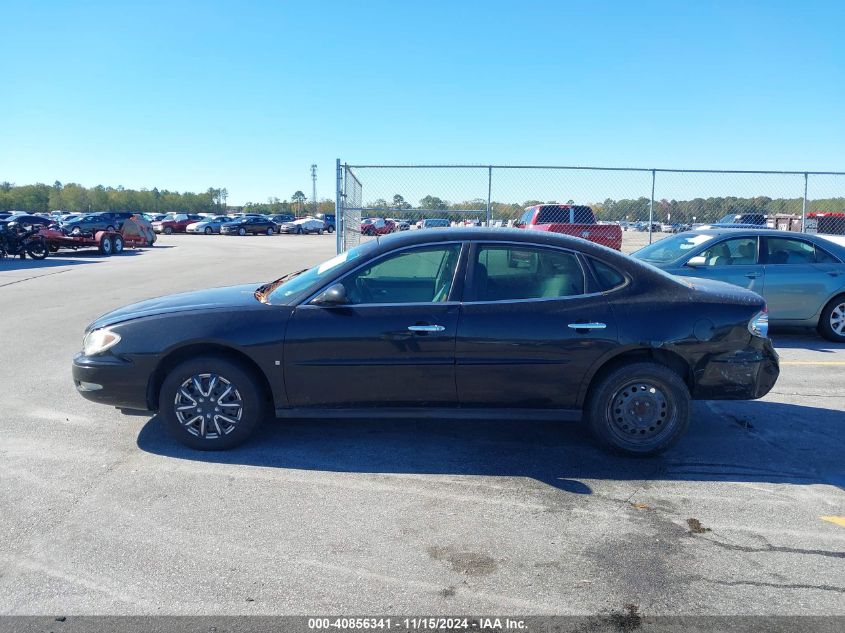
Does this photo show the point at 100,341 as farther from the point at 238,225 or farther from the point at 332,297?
the point at 238,225

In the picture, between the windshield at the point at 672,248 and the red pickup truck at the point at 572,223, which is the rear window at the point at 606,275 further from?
the red pickup truck at the point at 572,223

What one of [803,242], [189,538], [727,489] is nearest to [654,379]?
[727,489]

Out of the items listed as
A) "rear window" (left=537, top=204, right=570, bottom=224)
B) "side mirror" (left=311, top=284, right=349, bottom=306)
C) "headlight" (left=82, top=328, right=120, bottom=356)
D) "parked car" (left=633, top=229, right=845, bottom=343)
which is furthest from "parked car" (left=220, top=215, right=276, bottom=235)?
"side mirror" (left=311, top=284, right=349, bottom=306)

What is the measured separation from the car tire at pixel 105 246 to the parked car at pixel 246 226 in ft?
80.1

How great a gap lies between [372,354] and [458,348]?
0.59 m

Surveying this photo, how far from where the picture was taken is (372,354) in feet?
14.9

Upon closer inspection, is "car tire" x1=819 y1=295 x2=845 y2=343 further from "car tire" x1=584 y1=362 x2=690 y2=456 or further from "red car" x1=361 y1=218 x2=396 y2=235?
"red car" x1=361 y1=218 x2=396 y2=235

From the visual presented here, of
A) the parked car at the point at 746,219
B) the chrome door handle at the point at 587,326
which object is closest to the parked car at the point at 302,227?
the parked car at the point at 746,219

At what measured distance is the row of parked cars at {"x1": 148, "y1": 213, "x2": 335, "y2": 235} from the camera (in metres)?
51.3

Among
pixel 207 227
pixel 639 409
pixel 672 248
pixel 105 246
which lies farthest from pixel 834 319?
pixel 207 227

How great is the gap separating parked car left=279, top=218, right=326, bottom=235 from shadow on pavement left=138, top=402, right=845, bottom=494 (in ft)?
170

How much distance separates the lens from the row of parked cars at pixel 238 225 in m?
51.3

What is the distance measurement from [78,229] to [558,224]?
23.9 m

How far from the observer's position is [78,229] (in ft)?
95.7
